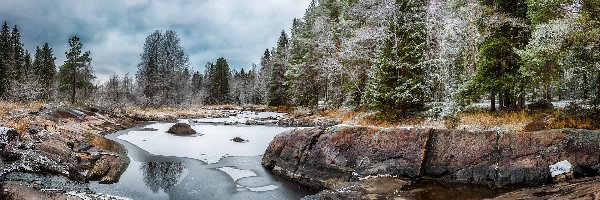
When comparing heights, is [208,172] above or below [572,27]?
below

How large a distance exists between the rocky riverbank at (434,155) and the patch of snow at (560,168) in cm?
14

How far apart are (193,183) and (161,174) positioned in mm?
1968

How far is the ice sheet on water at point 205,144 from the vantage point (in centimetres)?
1905

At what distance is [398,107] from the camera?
62.1ft

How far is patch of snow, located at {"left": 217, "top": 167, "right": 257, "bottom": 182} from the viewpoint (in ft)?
48.0

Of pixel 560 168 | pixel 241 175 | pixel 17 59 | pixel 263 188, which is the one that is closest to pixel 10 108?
pixel 241 175

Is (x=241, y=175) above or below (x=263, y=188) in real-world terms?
above

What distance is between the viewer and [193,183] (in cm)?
1355

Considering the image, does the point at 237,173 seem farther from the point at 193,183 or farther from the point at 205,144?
the point at 205,144

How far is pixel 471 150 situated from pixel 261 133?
657 inches

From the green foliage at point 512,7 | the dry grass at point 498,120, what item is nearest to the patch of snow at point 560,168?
the dry grass at point 498,120

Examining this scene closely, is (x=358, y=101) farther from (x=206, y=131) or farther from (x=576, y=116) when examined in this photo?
(x=576, y=116)

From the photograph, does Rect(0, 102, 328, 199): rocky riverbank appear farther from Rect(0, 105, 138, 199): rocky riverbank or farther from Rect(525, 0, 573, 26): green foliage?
Rect(525, 0, 573, 26): green foliage

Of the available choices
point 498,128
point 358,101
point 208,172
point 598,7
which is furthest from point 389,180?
point 358,101
